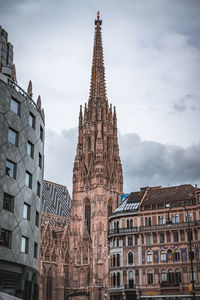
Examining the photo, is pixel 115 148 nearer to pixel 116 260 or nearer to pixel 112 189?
pixel 112 189

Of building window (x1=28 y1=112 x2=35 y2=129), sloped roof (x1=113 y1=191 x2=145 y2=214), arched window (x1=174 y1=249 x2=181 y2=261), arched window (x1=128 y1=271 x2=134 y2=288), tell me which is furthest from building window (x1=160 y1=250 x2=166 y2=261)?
building window (x1=28 y1=112 x2=35 y2=129)

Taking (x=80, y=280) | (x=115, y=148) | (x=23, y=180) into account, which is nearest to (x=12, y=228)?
(x=23, y=180)

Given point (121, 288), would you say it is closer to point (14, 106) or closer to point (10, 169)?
point (10, 169)

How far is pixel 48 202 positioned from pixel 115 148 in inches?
1031

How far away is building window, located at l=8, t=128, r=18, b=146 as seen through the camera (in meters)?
39.1

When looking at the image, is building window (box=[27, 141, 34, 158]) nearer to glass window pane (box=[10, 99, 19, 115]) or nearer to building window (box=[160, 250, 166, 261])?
glass window pane (box=[10, 99, 19, 115])

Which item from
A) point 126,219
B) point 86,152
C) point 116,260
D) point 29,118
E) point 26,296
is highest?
point 86,152

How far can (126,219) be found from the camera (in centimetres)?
6519

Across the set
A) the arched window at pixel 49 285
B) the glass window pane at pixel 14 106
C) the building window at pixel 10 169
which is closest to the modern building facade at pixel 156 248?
the building window at pixel 10 169

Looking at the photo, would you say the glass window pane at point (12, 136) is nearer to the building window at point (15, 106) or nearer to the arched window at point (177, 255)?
the building window at point (15, 106)

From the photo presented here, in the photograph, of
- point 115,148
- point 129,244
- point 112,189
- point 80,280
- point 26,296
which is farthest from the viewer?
point 115,148

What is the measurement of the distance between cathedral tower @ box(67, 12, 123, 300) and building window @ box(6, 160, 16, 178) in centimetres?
6980

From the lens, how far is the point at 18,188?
39.0 m

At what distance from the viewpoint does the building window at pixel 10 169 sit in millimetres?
38125
